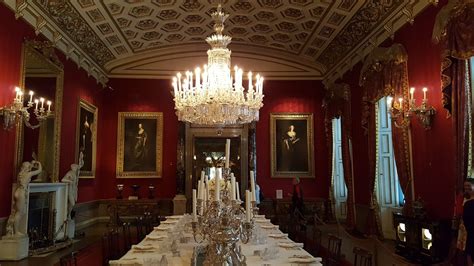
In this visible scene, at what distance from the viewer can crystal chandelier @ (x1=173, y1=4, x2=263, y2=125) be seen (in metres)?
6.56

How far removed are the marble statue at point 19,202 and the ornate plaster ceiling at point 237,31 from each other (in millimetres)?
3323

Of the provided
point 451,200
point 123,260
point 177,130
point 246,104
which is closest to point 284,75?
point 177,130

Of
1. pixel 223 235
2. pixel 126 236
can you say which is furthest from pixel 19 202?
pixel 223 235

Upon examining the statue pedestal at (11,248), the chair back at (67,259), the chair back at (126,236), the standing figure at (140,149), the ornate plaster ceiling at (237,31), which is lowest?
the statue pedestal at (11,248)

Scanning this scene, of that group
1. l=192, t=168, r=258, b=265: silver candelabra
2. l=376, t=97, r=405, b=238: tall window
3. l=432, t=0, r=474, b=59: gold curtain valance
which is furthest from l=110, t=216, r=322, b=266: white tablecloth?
l=376, t=97, r=405, b=238: tall window

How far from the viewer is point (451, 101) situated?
6.01 m

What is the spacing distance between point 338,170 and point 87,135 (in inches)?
307

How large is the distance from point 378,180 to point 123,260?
6961 mm

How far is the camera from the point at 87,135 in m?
11.5

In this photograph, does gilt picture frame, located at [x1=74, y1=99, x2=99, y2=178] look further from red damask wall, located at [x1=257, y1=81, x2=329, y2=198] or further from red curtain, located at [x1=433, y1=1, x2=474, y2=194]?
red curtain, located at [x1=433, y1=1, x2=474, y2=194]

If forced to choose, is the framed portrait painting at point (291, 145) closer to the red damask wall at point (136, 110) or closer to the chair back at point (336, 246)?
the red damask wall at point (136, 110)

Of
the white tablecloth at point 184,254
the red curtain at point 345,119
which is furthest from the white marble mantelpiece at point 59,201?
the red curtain at point 345,119

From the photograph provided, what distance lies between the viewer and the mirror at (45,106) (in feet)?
24.7

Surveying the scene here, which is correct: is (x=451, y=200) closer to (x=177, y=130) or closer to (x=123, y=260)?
(x=123, y=260)
